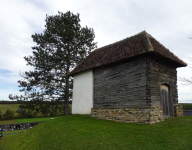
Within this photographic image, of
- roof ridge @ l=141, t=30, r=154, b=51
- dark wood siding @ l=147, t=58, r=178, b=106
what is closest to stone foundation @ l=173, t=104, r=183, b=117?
dark wood siding @ l=147, t=58, r=178, b=106

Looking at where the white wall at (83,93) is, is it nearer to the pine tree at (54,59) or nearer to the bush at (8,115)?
the pine tree at (54,59)

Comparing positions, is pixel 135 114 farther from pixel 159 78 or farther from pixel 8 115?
pixel 8 115

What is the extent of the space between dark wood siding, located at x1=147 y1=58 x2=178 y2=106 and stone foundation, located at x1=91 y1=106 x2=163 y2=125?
2.14 ft

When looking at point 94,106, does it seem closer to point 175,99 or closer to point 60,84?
point 175,99

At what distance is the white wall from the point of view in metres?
13.3

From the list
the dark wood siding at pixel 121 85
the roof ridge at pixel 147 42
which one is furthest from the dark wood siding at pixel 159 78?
the roof ridge at pixel 147 42

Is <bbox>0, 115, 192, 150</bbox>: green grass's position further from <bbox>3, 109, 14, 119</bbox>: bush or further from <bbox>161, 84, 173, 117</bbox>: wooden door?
<bbox>3, 109, 14, 119</bbox>: bush

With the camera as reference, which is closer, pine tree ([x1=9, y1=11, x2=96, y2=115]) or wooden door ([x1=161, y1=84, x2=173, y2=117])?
wooden door ([x1=161, y1=84, x2=173, y2=117])

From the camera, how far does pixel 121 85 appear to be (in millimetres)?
10688

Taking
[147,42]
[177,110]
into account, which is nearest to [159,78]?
[147,42]

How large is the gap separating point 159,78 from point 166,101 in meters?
2.14

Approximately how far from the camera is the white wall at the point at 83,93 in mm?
13289

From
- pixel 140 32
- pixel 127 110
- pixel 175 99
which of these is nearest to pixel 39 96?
pixel 127 110

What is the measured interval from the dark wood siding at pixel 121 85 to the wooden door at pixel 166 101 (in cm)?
241
